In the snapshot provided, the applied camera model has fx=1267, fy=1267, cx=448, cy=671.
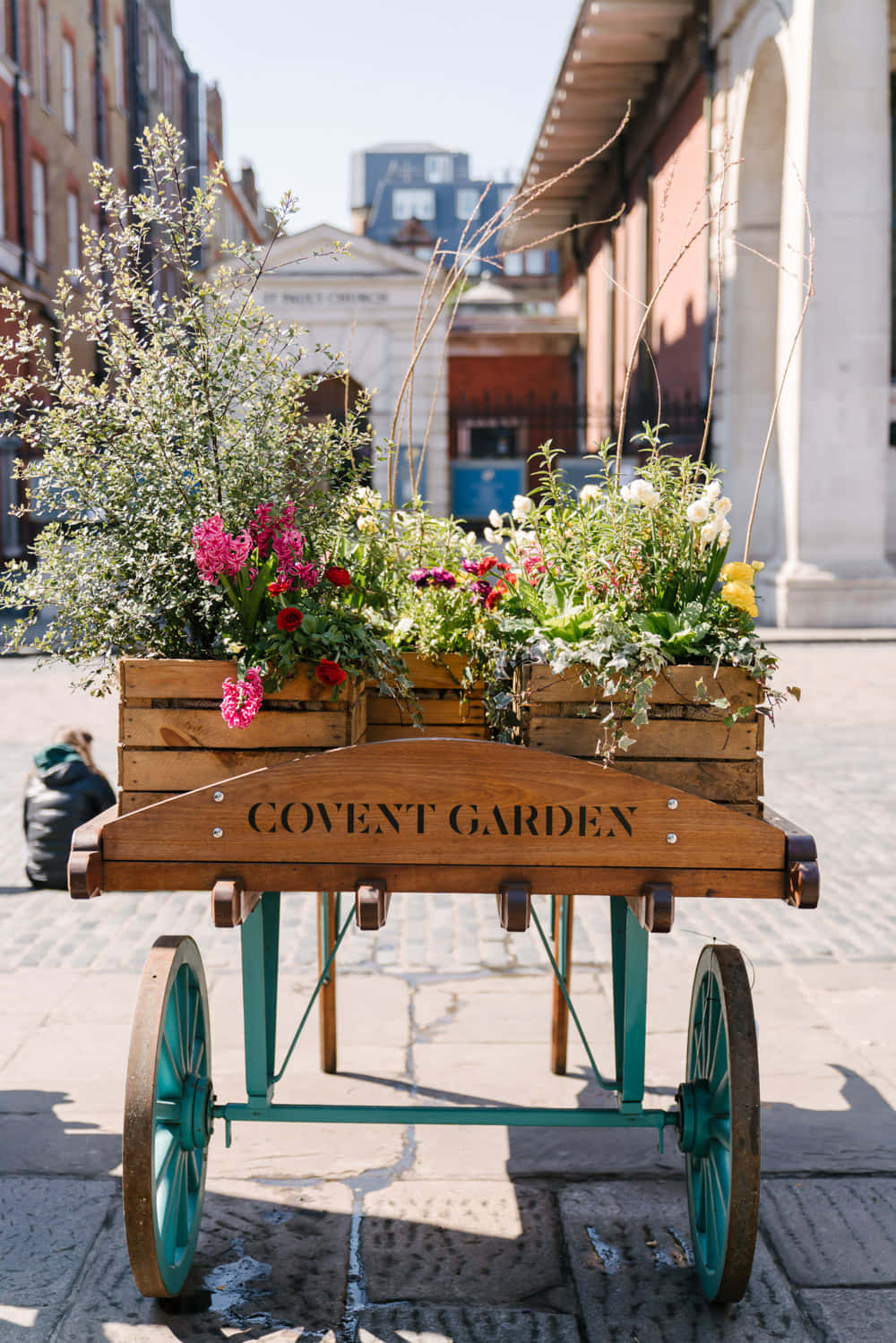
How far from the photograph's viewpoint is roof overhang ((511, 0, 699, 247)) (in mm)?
20297

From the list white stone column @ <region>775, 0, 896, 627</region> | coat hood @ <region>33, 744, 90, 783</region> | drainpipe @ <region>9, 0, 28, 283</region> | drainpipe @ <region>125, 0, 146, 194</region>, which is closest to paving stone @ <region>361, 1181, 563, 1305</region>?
coat hood @ <region>33, 744, 90, 783</region>

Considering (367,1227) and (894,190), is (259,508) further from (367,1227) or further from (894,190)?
(894,190)

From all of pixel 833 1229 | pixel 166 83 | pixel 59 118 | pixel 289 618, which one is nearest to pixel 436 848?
pixel 289 618

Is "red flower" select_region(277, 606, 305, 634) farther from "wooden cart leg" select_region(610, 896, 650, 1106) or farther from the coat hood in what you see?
the coat hood

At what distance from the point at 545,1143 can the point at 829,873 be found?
9.81 ft

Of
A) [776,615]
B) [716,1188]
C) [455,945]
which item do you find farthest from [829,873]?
[776,615]

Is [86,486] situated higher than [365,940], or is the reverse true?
[86,486]

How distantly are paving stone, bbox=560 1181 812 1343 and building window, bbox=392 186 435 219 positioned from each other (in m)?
74.5

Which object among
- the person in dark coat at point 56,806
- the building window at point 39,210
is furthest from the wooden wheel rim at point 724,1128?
the building window at point 39,210

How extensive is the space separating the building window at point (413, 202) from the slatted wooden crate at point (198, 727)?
2935 inches

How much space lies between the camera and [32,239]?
24125 mm

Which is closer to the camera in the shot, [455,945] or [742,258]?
[455,945]

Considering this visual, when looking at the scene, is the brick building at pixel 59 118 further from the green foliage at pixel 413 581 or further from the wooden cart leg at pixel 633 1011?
the wooden cart leg at pixel 633 1011

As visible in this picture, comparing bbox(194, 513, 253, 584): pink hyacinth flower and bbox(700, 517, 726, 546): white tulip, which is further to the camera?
bbox(700, 517, 726, 546): white tulip
